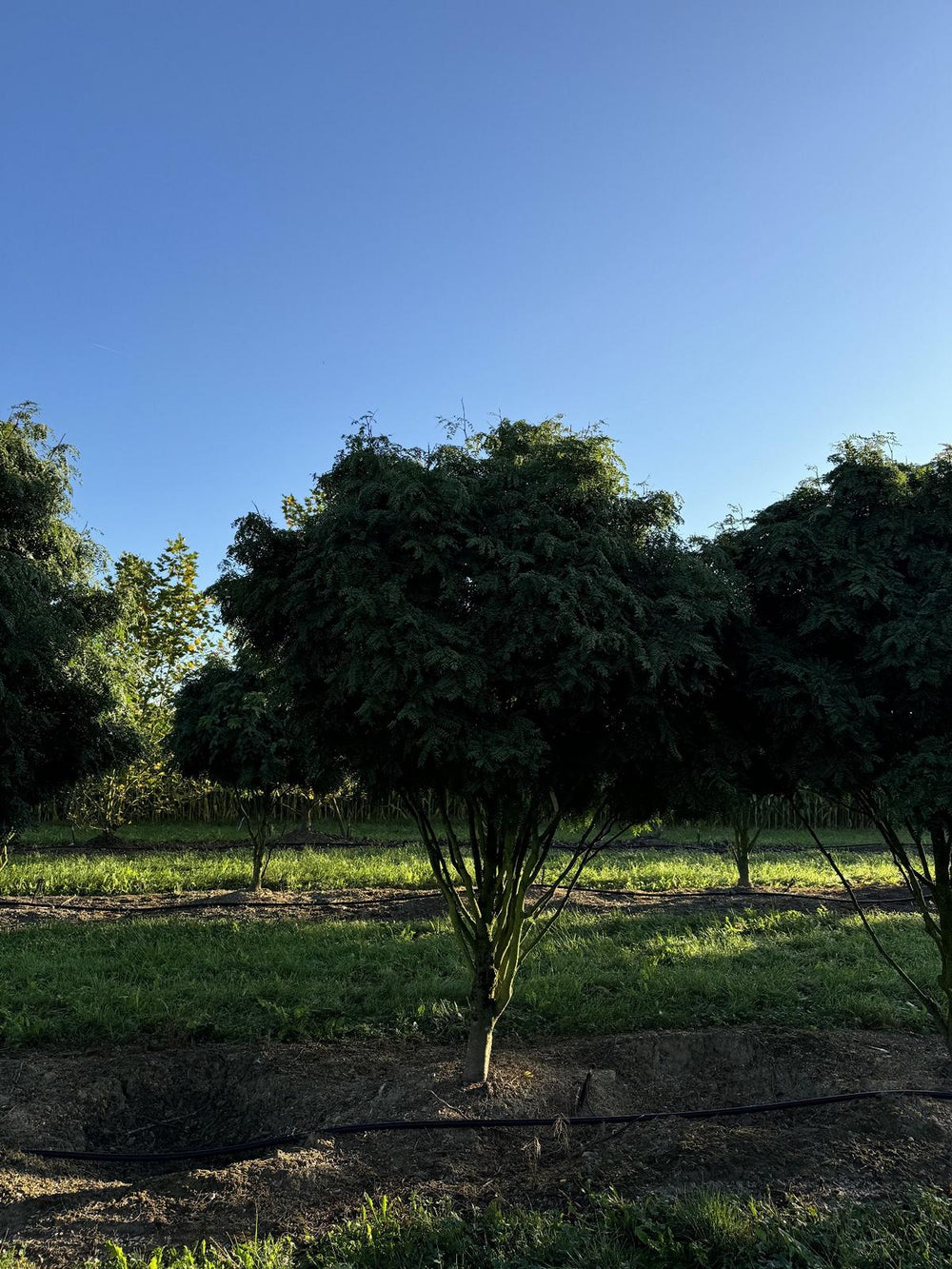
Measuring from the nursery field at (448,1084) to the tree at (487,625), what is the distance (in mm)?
1099

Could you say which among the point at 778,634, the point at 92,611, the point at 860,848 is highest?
the point at 92,611

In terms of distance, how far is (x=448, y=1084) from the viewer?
5.30 m

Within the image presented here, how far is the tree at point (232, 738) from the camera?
10914 mm

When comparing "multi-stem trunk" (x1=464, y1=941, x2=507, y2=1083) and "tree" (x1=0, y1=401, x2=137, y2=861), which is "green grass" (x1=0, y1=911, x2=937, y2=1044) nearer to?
"multi-stem trunk" (x1=464, y1=941, x2=507, y2=1083)

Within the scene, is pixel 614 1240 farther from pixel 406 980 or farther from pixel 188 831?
pixel 188 831

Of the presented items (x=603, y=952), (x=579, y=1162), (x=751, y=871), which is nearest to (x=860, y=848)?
(x=751, y=871)

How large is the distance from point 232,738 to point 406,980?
476 centimetres

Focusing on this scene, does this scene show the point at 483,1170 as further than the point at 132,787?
No

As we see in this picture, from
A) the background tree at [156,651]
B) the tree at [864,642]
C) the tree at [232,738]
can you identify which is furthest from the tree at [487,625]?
the background tree at [156,651]

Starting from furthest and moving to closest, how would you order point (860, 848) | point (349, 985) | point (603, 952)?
point (860, 848), point (603, 952), point (349, 985)

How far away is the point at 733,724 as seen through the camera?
17.8 ft

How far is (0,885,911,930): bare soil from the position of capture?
1038 centimetres

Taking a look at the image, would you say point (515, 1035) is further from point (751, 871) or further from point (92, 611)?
point (751, 871)

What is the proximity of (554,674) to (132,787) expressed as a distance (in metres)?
17.6
